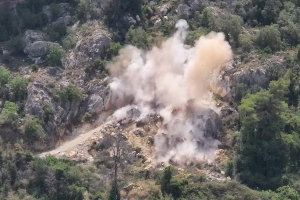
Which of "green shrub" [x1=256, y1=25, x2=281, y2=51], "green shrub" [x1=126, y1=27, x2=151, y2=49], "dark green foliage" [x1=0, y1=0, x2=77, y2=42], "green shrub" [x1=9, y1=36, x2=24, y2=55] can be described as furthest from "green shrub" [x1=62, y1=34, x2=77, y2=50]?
"green shrub" [x1=256, y1=25, x2=281, y2=51]

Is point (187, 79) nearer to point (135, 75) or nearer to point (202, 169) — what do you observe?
point (135, 75)

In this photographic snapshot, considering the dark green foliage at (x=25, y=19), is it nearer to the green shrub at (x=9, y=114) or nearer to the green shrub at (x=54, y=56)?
the green shrub at (x=54, y=56)

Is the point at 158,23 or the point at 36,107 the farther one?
the point at 158,23

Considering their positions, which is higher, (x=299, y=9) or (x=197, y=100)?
(x=299, y=9)

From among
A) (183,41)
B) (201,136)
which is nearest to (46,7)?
(183,41)

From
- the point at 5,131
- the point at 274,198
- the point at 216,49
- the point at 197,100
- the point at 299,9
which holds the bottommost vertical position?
the point at 274,198

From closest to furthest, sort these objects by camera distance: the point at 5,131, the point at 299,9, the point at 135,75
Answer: the point at 5,131, the point at 135,75, the point at 299,9
